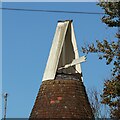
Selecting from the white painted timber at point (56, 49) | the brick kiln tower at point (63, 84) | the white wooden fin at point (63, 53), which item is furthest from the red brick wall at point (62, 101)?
the white wooden fin at point (63, 53)

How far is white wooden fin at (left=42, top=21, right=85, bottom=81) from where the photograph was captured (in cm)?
1786

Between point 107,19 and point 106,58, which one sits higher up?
point 107,19

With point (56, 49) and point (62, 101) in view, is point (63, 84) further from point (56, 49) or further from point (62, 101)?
point (56, 49)

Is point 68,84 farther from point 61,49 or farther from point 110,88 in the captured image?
point 110,88

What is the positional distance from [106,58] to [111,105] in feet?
4.03

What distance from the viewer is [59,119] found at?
16.4m

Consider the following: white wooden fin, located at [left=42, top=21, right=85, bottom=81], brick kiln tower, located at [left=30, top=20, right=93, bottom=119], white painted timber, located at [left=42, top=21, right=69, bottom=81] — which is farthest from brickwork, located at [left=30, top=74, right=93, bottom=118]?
white wooden fin, located at [left=42, top=21, right=85, bottom=81]

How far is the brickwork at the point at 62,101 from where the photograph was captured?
16578 mm

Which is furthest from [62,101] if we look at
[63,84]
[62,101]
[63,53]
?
[63,53]

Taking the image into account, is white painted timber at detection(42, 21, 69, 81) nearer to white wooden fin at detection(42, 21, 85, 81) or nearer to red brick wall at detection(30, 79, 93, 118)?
white wooden fin at detection(42, 21, 85, 81)

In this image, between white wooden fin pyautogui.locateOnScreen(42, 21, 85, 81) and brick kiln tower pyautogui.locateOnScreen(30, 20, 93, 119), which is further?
white wooden fin pyautogui.locateOnScreen(42, 21, 85, 81)

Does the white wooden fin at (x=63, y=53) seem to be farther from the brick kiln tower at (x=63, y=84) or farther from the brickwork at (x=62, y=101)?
the brickwork at (x=62, y=101)

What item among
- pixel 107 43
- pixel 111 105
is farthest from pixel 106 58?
pixel 111 105

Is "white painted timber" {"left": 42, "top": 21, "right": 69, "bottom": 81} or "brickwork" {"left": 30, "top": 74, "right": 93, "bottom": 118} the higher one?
"white painted timber" {"left": 42, "top": 21, "right": 69, "bottom": 81}
